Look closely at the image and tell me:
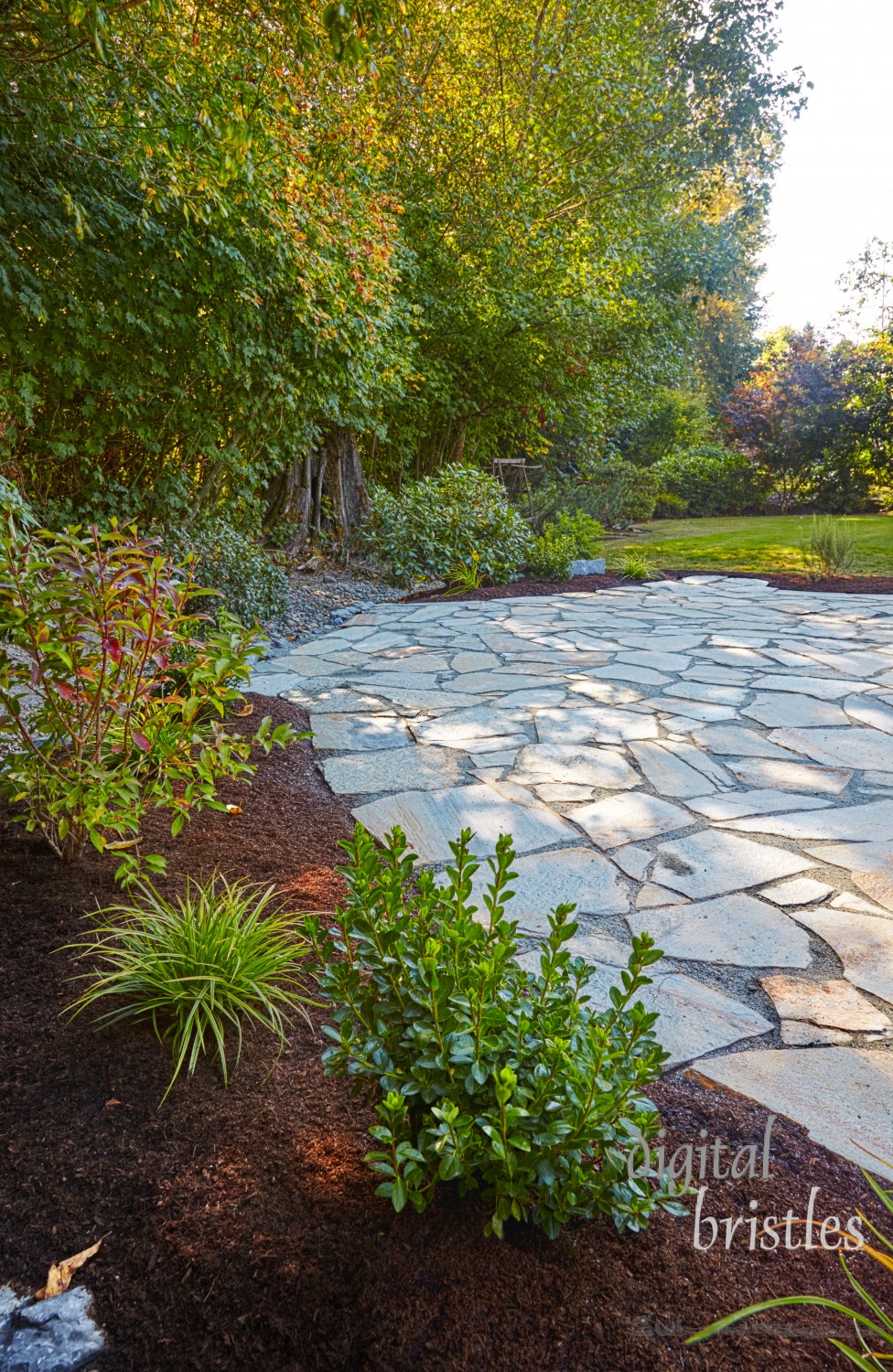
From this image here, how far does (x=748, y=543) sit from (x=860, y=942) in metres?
11.0

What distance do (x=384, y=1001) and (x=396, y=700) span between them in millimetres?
3139

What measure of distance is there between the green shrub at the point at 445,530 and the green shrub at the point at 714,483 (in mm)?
9540

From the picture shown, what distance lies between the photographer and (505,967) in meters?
1.27

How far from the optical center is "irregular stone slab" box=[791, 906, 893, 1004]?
6.57ft

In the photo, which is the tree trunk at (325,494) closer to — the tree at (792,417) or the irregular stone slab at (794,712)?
the irregular stone slab at (794,712)

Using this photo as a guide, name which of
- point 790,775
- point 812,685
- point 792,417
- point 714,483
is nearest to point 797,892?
point 790,775

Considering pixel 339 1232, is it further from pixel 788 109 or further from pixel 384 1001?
pixel 788 109

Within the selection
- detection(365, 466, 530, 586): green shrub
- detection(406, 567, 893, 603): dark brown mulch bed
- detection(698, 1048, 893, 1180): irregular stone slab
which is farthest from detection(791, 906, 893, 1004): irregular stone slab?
detection(365, 466, 530, 586): green shrub

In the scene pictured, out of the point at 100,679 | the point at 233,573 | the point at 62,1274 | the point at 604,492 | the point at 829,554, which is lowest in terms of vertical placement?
the point at 62,1274

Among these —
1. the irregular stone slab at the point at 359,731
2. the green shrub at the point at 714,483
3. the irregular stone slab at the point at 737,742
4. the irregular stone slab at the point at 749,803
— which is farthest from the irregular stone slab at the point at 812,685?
the green shrub at the point at 714,483

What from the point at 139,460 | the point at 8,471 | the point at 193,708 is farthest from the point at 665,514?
the point at 193,708

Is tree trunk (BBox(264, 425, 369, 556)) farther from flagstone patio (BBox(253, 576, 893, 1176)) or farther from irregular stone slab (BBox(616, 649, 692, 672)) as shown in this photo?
irregular stone slab (BBox(616, 649, 692, 672))

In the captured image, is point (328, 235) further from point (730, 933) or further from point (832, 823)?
point (730, 933)

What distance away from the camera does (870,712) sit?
13.7 feet
